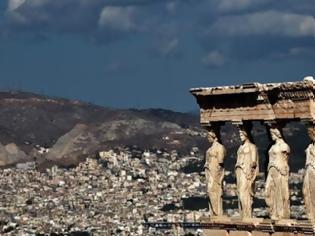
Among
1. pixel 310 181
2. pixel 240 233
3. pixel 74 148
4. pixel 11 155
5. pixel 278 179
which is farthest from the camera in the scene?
pixel 74 148

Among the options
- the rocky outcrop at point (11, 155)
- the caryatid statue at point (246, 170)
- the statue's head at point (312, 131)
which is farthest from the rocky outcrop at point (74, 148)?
the statue's head at point (312, 131)

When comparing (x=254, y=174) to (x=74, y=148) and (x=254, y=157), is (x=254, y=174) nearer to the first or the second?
(x=254, y=157)

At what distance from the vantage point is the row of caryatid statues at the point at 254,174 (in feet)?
87.0

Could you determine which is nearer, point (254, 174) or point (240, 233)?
point (240, 233)

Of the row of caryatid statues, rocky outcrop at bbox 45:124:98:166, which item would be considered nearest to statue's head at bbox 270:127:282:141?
the row of caryatid statues

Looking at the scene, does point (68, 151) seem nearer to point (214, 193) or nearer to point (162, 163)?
point (162, 163)

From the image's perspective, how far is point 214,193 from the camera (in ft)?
97.5

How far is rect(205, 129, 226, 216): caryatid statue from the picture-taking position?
97.0 ft

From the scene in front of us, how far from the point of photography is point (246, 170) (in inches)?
1122

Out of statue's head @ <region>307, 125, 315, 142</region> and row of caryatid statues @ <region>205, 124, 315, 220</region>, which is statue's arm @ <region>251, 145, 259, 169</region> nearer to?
row of caryatid statues @ <region>205, 124, 315, 220</region>

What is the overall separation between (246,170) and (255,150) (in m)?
0.47

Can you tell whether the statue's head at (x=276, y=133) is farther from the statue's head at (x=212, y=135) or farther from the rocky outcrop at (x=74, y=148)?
the rocky outcrop at (x=74, y=148)

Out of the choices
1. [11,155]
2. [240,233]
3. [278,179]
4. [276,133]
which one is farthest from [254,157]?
[11,155]

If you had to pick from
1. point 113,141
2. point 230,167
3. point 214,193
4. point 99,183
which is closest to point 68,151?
point 113,141
